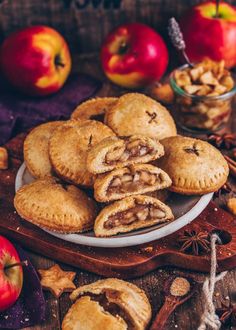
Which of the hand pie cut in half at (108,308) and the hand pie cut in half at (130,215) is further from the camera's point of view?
the hand pie cut in half at (130,215)

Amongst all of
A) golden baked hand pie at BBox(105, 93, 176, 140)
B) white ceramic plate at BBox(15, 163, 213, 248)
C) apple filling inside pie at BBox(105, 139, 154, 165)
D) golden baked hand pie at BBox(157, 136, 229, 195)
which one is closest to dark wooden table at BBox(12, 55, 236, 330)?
white ceramic plate at BBox(15, 163, 213, 248)

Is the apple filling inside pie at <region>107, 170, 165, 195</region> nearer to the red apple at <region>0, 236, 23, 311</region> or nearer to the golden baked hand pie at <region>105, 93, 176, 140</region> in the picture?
Result: the golden baked hand pie at <region>105, 93, 176, 140</region>

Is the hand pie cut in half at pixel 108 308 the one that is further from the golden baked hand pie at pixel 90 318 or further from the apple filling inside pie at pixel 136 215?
the apple filling inside pie at pixel 136 215

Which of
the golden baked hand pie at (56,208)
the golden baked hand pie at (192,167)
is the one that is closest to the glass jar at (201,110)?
the golden baked hand pie at (192,167)

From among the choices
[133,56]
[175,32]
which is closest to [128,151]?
[175,32]

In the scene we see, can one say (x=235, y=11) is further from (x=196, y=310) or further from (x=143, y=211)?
(x=196, y=310)

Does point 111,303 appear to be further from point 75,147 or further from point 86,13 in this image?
point 86,13

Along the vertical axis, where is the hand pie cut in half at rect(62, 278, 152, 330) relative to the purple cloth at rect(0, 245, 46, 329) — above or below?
above

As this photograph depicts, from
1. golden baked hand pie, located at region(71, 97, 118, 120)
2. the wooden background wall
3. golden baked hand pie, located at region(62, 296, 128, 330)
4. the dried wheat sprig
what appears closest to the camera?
golden baked hand pie, located at region(62, 296, 128, 330)
